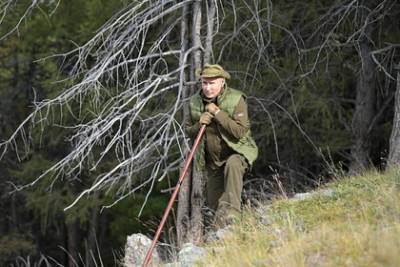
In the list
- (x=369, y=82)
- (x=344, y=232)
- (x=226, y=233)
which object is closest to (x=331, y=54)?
(x=369, y=82)

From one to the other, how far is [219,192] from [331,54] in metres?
5.72

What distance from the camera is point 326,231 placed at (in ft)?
16.2

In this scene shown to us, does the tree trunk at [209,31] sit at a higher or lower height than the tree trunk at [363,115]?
higher

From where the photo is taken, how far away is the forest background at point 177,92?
337 inches

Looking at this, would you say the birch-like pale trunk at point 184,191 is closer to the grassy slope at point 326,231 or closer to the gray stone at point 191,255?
the grassy slope at point 326,231

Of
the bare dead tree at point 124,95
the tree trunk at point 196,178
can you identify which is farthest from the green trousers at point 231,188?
the tree trunk at point 196,178

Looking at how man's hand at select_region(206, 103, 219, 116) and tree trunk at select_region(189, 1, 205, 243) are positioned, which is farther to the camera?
tree trunk at select_region(189, 1, 205, 243)

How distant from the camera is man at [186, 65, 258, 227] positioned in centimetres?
689

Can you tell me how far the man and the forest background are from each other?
1.81 ft

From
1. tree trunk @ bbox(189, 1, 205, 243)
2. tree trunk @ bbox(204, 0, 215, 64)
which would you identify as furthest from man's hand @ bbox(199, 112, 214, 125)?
tree trunk @ bbox(204, 0, 215, 64)

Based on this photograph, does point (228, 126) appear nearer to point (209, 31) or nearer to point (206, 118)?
point (206, 118)

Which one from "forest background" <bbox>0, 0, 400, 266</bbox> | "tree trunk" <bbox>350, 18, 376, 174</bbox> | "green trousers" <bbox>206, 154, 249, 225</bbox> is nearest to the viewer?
"green trousers" <bbox>206, 154, 249, 225</bbox>

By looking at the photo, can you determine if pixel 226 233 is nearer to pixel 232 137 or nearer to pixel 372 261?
pixel 232 137

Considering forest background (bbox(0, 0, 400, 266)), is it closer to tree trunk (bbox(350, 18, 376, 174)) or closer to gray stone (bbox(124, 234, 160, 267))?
tree trunk (bbox(350, 18, 376, 174))
